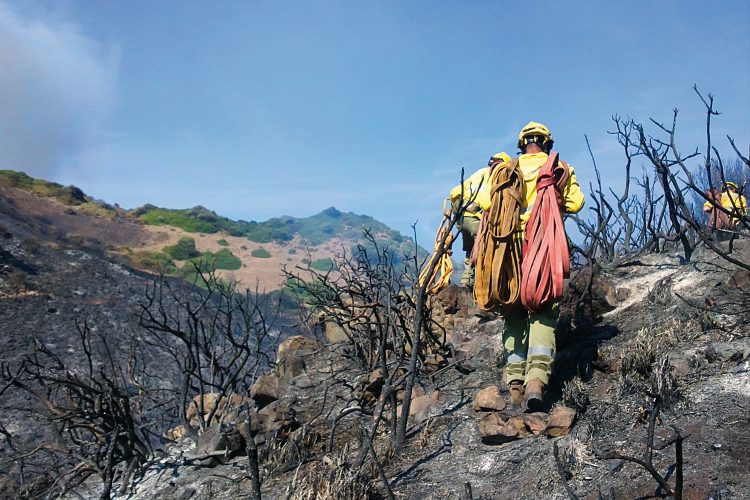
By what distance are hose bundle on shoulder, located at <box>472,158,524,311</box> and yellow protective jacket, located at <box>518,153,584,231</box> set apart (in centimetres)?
11

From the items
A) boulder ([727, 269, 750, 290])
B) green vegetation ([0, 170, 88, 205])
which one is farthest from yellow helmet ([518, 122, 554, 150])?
green vegetation ([0, 170, 88, 205])

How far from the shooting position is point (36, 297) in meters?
17.5

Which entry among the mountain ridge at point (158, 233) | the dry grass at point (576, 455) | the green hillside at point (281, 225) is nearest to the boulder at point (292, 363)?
the dry grass at point (576, 455)

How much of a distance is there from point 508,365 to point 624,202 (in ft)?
15.4

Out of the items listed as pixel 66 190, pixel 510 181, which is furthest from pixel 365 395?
pixel 66 190

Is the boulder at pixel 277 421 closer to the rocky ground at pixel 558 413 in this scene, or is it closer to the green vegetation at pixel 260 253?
the rocky ground at pixel 558 413

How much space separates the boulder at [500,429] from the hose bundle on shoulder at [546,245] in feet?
2.35

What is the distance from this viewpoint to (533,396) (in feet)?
11.7

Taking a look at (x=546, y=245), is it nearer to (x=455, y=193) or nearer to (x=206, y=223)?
(x=455, y=193)

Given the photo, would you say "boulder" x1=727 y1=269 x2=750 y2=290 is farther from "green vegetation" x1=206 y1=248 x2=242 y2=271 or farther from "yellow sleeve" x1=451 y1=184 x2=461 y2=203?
"green vegetation" x1=206 y1=248 x2=242 y2=271

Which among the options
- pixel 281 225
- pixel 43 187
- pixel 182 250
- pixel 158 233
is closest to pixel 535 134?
pixel 182 250

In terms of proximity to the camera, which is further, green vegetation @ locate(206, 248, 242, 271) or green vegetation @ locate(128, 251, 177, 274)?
green vegetation @ locate(206, 248, 242, 271)

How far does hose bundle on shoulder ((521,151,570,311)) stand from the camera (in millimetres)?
3777

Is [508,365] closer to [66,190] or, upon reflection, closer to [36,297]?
[36,297]
